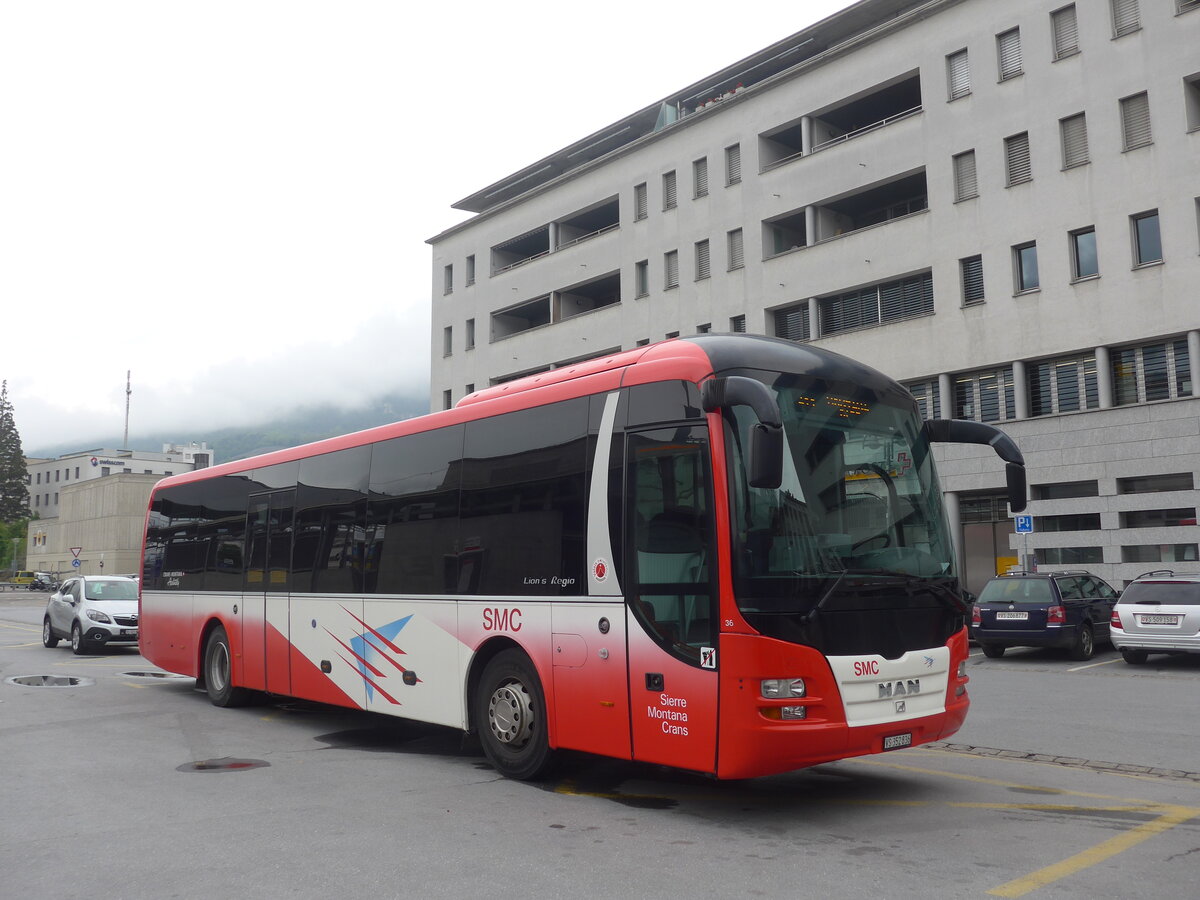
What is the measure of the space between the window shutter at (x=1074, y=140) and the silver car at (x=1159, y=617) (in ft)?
48.9

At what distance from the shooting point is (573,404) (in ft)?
26.6

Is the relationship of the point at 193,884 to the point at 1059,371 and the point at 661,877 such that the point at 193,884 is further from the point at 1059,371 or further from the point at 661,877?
the point at 1059,371

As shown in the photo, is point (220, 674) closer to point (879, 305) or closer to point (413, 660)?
point (413, 660)

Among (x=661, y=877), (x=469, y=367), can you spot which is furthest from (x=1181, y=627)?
(x=469, y=367)

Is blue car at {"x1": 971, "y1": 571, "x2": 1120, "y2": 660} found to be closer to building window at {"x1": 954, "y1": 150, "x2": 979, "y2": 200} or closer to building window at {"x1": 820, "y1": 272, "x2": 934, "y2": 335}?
building window at {"x1": 820, "y1": 272, "x2": 934, "y2": 335}

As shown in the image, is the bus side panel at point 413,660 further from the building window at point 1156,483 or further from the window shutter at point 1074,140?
the window shutter at point 1074,140

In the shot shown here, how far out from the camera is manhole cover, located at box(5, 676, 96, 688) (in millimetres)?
15406

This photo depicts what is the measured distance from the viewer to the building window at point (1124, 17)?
27.4 m

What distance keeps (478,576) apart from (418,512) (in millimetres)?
1274

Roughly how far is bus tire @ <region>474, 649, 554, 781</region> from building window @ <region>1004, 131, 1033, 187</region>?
26.3 metres

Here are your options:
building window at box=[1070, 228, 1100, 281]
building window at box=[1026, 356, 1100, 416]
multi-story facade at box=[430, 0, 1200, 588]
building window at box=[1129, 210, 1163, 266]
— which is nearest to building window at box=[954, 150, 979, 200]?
multi-story facade at box=[430, 0, 1200, 588]

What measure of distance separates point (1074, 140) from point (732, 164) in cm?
1243

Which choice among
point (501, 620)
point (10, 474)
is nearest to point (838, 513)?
point (501, 620)

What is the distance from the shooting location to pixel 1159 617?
17234mm
